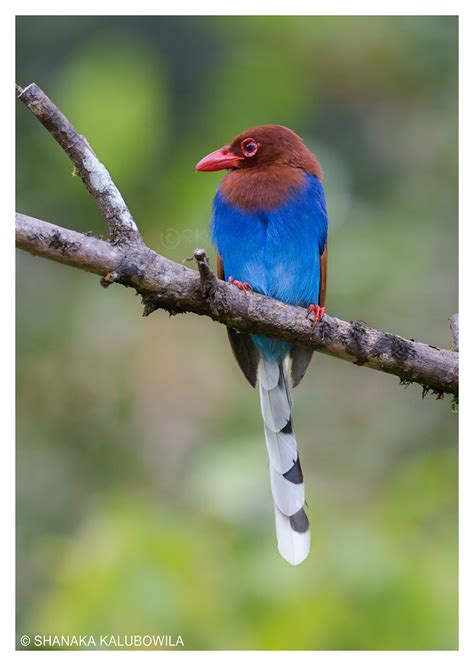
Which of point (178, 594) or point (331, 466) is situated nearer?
point (178, 594)

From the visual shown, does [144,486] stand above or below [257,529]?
above

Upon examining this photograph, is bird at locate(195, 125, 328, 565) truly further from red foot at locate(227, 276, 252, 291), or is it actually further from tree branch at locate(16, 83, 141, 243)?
tree branch at locate(16, 83, 141, 243)

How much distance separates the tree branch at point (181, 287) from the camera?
366cm

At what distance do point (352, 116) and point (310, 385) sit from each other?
1670mm

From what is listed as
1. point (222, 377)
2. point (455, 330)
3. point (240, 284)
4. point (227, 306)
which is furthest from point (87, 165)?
point (222, 377)

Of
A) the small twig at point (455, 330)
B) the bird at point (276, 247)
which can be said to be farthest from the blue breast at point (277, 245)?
the small twig at point (455, 330)

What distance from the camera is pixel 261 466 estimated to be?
15.9 ft

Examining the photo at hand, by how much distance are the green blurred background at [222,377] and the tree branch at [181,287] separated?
2.66 feet

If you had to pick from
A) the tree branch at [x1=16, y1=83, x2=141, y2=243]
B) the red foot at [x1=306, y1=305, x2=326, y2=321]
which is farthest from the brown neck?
the tree branch at [x1=16, y1=83, x2=141, y2=243]

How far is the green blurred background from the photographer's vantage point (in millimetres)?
4062

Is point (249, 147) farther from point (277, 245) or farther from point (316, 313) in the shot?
point (316, 313)
